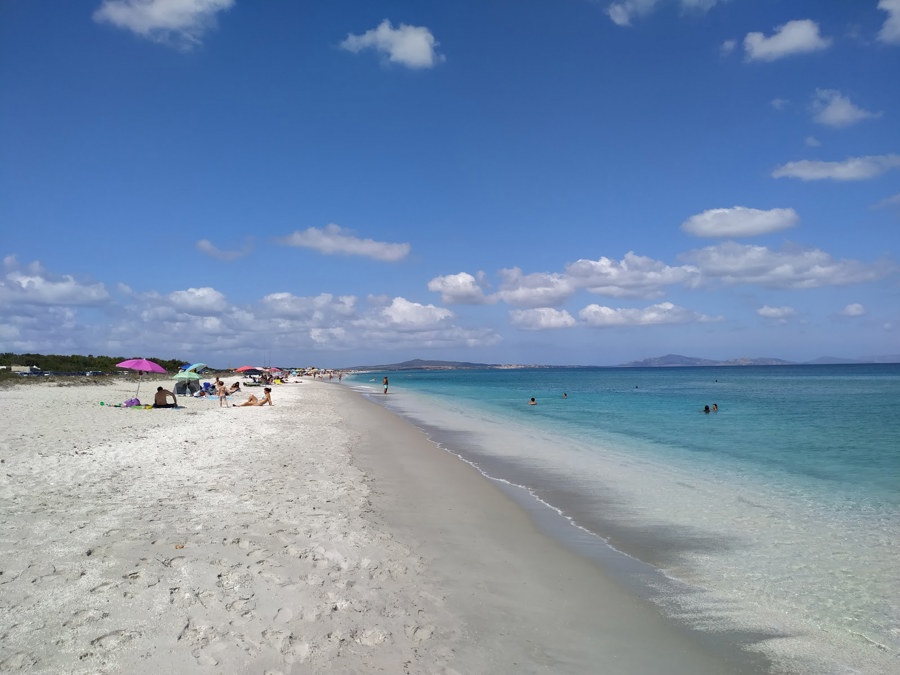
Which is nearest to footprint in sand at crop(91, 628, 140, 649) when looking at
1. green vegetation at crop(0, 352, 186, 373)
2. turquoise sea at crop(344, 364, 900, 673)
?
turquoise sea at crop(344, 364, 900, 673)

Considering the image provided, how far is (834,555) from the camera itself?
7.76m

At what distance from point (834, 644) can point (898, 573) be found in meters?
2.88

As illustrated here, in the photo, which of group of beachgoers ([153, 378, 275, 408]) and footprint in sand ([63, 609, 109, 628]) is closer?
footprint in sand ([63, 609, 109, 628])

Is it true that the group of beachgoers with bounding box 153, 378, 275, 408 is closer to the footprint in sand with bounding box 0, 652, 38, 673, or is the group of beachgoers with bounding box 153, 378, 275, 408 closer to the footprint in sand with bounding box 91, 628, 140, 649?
the footprint in sand with bounding box 91, 628, 140, 649

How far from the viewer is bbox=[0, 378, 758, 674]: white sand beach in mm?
4305

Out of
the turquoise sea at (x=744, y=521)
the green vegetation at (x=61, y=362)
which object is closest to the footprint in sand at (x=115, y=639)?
the turquoise sea at (x=744, y=521)

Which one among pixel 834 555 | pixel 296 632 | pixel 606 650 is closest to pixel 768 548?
pixel 834 555

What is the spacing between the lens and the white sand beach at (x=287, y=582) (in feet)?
14.1

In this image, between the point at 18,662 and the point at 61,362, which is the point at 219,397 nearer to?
the point at 18,662

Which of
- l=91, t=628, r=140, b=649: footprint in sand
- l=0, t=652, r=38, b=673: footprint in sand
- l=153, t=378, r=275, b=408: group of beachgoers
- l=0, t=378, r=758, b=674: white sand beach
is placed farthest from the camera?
l=153, t=378, r=275, b=408: group of beachgoers

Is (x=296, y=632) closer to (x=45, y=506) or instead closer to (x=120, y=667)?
(x=120, y=667)

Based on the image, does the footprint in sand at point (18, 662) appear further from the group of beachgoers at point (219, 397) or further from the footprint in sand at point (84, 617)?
the group of beachgoers at point (219, 397)

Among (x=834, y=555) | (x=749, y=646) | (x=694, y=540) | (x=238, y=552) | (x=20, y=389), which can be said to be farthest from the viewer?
(x=20, y=389)

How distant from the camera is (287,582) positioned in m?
5.59
